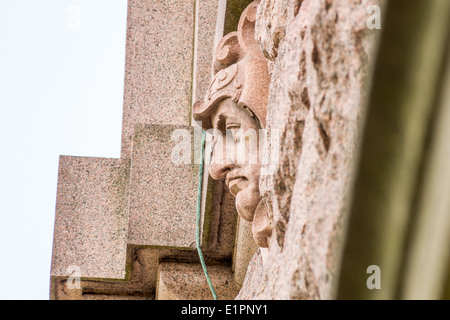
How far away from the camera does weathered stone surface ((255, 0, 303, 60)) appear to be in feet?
6.22

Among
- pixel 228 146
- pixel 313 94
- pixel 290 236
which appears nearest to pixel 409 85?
pixel 313 94

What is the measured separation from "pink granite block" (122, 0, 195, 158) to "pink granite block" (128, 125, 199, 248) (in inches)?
17.6

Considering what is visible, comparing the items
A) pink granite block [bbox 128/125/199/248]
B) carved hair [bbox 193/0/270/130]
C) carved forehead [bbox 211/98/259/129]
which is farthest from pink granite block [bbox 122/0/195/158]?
carved forehead [bbox 211/98/259/129]

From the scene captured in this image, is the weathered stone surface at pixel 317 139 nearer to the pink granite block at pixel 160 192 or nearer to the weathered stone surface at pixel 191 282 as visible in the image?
the weathered stone surface at pixel 191 282

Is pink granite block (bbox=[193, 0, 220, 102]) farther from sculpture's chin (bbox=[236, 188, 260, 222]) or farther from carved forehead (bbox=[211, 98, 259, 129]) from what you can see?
sculpture's chin (bbox=[236, 188, 260, 222])

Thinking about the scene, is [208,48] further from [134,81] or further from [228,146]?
[228,146]

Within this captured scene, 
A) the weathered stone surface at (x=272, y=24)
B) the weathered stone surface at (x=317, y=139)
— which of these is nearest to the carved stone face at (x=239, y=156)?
the weathered stone surface at (x=272, y=24)

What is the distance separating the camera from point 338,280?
3.18 ft

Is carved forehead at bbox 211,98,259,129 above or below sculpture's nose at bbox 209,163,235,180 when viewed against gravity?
above

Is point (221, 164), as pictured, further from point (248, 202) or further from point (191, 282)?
point (191, 282)

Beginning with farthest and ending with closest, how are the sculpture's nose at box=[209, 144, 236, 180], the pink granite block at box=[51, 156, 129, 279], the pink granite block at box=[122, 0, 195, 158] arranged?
the pink granite block at box=[122, 0, 195, 158] → the pink granite block at box=[51, 156, 129, 279] → the sculpture's nose at box=[209, 144, 236, 180]

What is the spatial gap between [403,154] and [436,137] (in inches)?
1.9

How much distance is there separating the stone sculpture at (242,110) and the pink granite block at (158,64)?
1135 mm

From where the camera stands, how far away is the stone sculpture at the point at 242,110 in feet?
7.01
